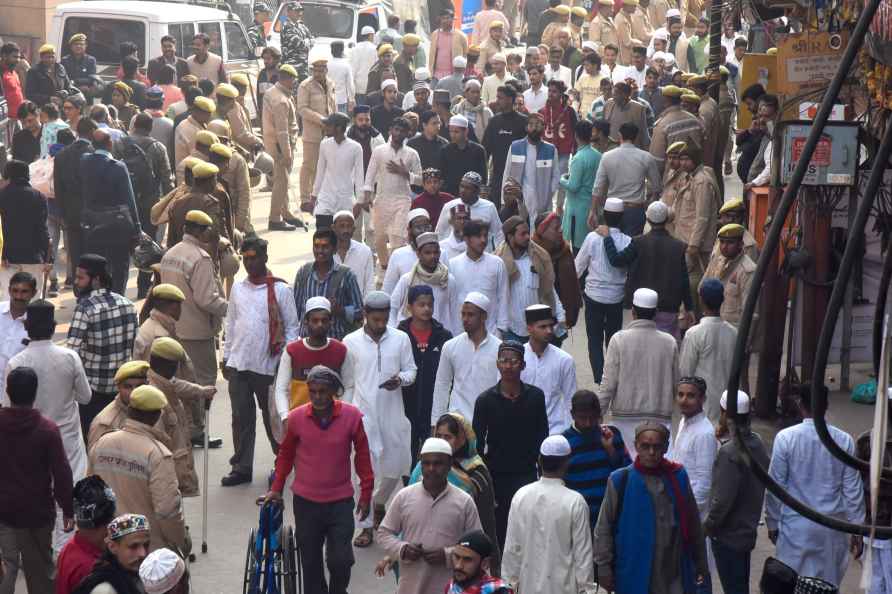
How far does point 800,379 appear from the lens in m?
12.0

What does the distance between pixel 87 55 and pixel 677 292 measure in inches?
436

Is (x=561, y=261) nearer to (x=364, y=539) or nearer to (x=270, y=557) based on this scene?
(x=364, y=539)

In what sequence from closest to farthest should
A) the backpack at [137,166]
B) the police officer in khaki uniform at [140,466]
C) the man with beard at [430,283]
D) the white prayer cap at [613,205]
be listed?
the police officer in khaki uniform at [140,466], the man with beard at [430,283], the white prayer cap at [613,205], the backpack at [137,166]

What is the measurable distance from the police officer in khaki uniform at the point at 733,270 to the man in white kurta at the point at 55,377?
444cm

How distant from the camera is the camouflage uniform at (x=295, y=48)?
2380cm

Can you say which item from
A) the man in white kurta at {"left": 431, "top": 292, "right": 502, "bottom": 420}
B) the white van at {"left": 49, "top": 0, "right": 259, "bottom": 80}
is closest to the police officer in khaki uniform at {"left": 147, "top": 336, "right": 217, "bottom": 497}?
the man in white kurta at {"left": 431, "top": 292, "right": 502, "bottom": 420}

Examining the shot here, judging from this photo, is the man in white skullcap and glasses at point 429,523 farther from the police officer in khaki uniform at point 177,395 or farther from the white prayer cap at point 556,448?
the police officer in khaki uniform at point 177,395

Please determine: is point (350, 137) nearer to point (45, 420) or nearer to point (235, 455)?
point (235, 455)

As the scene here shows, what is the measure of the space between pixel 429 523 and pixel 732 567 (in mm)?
1709

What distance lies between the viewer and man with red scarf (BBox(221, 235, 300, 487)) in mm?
10062

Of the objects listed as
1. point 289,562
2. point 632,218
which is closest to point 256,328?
point 289,562

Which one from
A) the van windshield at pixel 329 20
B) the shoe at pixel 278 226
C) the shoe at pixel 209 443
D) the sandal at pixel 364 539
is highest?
the van windshield at pixel 329 20

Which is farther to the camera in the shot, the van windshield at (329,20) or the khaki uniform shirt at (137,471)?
the van windshield at (329,20)

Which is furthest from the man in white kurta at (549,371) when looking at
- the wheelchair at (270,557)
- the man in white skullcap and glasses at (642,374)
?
the wheelchair at (270,557)
